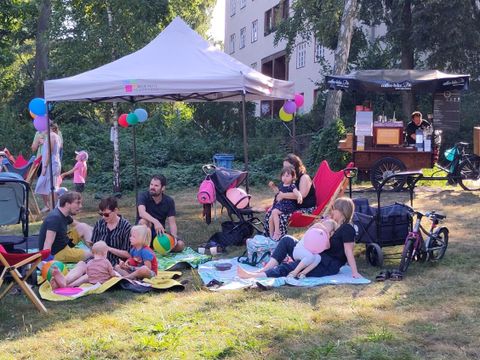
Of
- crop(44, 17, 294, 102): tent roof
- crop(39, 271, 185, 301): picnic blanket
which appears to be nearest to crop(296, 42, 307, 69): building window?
crop(44, 17, 294, 102): tent roof

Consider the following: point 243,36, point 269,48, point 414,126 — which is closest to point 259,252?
point 414,126

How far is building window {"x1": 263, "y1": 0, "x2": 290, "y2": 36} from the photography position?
29.8m

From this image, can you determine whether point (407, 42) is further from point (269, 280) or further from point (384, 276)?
point (269, 280)

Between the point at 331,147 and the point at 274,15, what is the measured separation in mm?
19225

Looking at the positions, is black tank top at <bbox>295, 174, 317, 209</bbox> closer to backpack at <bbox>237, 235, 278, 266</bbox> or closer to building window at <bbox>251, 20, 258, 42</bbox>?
backpack at <bbox>237, 235, 278, 266</bbox>

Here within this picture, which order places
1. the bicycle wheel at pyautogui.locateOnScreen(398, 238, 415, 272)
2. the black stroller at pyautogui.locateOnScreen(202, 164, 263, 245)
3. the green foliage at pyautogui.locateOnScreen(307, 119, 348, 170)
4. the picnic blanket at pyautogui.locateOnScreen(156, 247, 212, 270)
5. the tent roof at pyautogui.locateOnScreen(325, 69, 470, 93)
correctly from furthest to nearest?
the green foliage at pyautogui.locateOnScreen(307, 119, 348, 170) → the tent roof at pyautogui.locateOnScreen(325, 69, 470, 93) → the black stroller at pyautogui.locateOnScreen(202, 164, 263, 245) → the picnic blanket at pyautogui.locateOnScreen(156, 247, 212, 270) → the bicycle wheel at pyautogui.locateOnScreen(398, 238, 415, 272)

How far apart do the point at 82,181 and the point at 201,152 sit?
7.92 meters

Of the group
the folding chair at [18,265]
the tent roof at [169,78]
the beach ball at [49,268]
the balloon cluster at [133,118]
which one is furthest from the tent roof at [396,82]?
the folding chair at [18,265]

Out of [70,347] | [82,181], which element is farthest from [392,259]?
[82,181]

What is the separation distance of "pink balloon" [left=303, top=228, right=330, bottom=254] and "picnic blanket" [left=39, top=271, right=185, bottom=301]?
134 centimetres

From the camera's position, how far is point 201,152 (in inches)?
738

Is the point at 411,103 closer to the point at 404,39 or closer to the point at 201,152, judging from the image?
the point at 404,39

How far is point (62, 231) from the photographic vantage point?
20.7 ft

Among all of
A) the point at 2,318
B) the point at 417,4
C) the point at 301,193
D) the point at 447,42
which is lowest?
the point at 2,318
